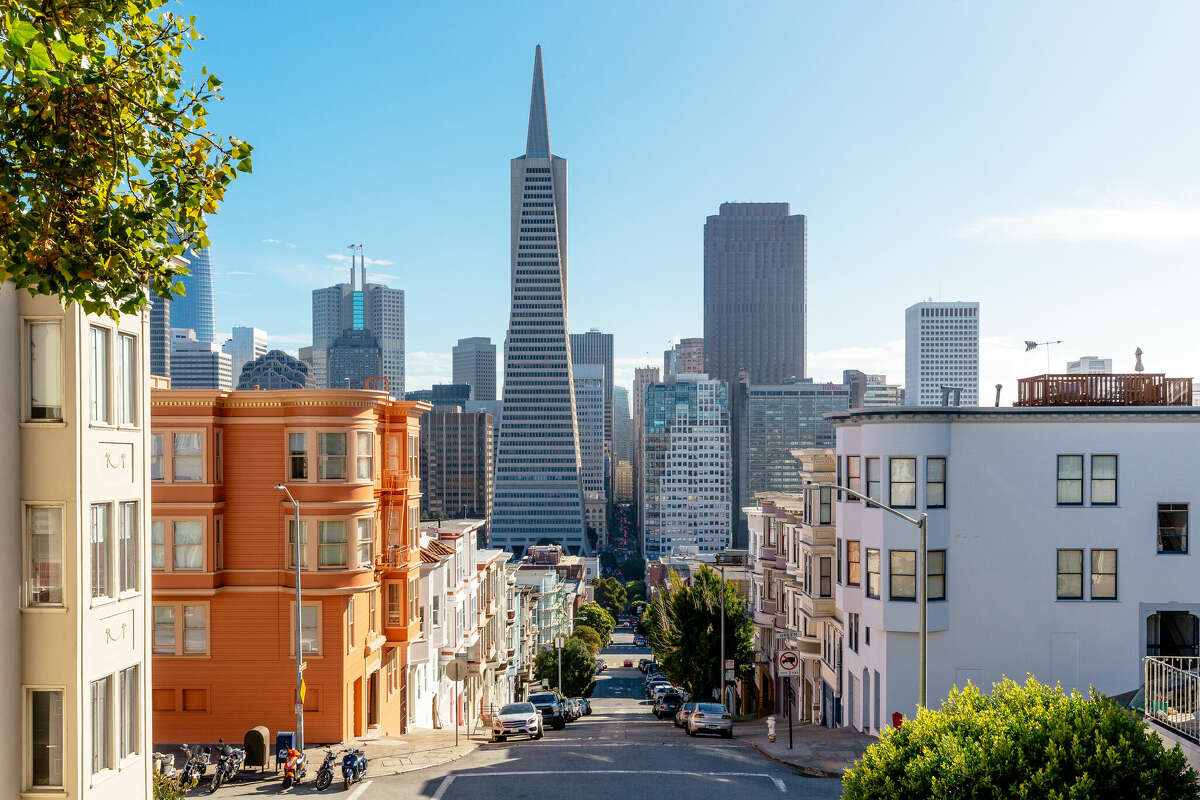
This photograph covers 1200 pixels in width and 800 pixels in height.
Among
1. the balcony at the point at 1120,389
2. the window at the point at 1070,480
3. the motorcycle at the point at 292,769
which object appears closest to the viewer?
the motorcycle at the point at 292,769

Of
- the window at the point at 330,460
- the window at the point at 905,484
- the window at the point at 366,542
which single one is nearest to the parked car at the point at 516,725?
the window at the point at 366,542

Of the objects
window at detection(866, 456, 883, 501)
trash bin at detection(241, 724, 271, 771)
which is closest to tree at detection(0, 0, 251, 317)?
trash bin at detection(241, 724, 271, 771)

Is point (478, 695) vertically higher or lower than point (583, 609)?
higher

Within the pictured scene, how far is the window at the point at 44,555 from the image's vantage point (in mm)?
14969

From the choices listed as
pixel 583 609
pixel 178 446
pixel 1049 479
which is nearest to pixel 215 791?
pixel 178 446

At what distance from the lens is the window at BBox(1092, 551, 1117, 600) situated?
34.6 metres

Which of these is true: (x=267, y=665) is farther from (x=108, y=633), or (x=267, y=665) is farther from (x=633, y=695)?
(x=633, y=695)

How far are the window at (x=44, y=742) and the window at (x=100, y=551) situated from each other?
1631mm

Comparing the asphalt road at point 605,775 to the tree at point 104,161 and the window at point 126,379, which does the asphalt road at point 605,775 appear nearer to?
the window at point 126,379

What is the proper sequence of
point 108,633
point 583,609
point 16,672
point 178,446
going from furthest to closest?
point 583,609 < point 178,446 < point 108,633 < point 16,672

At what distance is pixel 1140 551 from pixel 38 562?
32944 millimetres

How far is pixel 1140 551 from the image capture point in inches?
1353

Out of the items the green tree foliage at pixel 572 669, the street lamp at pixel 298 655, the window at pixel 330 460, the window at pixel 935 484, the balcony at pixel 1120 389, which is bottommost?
the green tree foliage at pixel 572 669

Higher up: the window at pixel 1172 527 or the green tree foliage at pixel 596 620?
the window at pixel 1172 527
